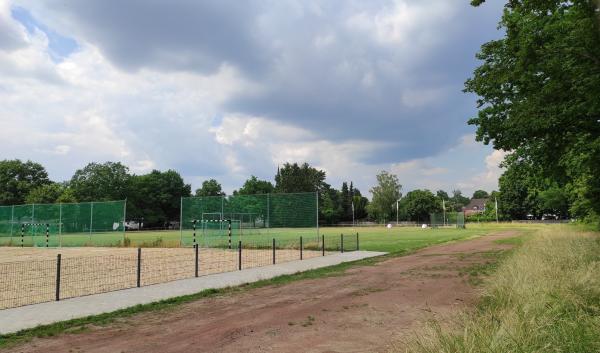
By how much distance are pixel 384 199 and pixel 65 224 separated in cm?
9216

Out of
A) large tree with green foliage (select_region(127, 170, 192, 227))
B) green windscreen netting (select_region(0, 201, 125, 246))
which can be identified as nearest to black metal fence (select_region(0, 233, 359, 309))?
green windscreen netting (select_region(0, 201, 125, 246))

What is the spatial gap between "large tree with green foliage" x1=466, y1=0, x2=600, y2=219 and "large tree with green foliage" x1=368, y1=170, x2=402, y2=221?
324ft

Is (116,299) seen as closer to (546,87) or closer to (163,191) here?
(546,87)

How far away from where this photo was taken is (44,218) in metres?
41.2

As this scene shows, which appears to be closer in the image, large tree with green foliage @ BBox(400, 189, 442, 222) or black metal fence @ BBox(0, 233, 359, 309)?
black metal fence @ BBox(0, 233, 359, 309)

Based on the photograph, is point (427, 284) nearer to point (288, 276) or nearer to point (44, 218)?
point (288, 276)

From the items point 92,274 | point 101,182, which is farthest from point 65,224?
point 101,182

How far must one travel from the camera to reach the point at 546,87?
14.0 m

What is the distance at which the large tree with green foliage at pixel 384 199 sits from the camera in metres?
122

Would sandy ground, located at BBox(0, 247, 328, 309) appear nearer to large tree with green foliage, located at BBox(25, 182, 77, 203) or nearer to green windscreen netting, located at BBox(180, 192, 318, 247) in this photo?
green windscreen netting, located at BBox(180, 192, 318, 247)

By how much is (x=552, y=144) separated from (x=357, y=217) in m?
116

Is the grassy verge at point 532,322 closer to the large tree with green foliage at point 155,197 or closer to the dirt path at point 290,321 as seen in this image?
the dirt path at point 290,321

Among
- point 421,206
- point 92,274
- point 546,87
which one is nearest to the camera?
point 546,87

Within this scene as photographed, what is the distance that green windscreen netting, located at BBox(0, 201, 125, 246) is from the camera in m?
37.1
